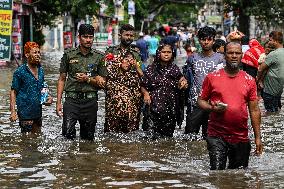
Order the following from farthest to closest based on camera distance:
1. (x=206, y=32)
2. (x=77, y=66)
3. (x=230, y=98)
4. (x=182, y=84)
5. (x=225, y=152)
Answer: (x=182, y=84) < (x=206, y=32) < (x=77, y=66) < (x=225, y=152) < (x=230, y=98)

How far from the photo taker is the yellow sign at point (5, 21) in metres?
20.6

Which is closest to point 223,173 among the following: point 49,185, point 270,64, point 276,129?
point 49,185

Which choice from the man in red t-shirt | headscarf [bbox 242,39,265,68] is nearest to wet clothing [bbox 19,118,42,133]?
Result: the man in red t-shirt

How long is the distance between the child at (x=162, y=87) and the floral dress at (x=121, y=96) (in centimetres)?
42

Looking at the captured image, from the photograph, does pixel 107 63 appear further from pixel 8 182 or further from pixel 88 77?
pixel 8 182

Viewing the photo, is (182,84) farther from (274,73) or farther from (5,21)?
(5,21)

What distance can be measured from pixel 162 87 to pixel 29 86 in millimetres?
1962

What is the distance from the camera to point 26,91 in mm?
11945

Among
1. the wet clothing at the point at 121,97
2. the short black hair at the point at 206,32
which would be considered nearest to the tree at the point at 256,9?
the wet clothing at the point at 121,97

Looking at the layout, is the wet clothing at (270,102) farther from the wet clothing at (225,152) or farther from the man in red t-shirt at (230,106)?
the man in red t-shirt at (230,106)

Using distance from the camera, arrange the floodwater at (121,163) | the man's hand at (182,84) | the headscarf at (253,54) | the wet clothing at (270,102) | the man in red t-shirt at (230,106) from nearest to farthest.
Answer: the man in red t-shirt at (230,106), the floodwater at (121,163), the man's hand at (182,84), the wet clothing at (270,102), the headscarf at (253,54)

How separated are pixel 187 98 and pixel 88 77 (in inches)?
73.7

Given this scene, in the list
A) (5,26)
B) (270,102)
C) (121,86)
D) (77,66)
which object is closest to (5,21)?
(5,26)

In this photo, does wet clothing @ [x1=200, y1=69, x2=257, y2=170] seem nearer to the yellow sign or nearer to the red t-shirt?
the red t-shirt
